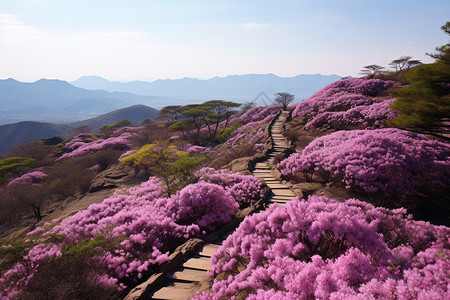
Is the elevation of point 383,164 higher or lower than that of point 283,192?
higher

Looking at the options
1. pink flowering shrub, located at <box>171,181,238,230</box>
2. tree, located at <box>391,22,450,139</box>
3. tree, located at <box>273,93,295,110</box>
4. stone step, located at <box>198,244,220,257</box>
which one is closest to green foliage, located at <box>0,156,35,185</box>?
pink flowering shrub, located at <box>171,181,238,230</box>

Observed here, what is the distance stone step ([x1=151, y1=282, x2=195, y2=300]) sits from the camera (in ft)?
12.7

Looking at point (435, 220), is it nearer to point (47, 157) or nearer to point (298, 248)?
point (298, 248)

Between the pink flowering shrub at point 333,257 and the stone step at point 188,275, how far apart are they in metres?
0.50

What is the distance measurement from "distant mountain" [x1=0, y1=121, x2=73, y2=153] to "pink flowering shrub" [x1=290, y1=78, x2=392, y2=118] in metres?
184

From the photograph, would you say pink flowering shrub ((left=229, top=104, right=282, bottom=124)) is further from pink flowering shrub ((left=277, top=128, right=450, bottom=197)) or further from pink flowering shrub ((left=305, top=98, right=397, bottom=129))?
pink flowering shrub ((left=277, top=128, right=450, bottom=197))

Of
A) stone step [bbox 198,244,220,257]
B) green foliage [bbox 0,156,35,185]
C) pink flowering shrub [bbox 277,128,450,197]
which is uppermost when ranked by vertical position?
pink flowering shrub [bbox 277,128,450,197]

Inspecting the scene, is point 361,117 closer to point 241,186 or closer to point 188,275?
point 241,186

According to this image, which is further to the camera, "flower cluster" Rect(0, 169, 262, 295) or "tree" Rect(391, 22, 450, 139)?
"tree" Rect(391, 22, 450, 139)

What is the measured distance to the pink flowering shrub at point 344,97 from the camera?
719 inches

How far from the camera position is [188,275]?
4.47 m

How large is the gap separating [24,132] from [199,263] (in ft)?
689

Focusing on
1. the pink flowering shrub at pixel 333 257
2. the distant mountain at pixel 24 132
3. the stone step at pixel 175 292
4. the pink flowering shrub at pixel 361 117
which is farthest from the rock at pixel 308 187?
the distant mountain at pixel 24 132

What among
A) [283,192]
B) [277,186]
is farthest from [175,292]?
[277,186]
